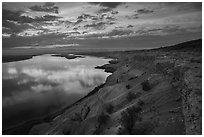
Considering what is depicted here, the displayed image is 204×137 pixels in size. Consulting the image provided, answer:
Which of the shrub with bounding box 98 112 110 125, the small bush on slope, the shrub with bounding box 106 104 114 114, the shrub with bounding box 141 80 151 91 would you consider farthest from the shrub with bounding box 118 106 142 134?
the shrub with bounding box 141 80 151 91

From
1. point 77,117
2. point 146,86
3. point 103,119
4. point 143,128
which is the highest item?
point 146,86

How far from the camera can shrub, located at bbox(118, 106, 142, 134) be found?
12997 mm

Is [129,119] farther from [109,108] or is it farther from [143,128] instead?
[109,108]

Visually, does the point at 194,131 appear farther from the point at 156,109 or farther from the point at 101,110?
the point at 101,110

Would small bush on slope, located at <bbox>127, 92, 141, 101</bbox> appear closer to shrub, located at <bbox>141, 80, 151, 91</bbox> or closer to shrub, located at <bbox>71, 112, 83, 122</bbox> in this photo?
shrub, located at <bbox>141, 80, 151, 91</bbox>

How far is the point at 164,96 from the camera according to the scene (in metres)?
15.4

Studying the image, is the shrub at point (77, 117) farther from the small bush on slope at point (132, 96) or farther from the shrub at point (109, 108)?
A: the small bush on slope at point (132, 96)

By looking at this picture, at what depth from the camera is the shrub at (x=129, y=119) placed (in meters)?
13.0

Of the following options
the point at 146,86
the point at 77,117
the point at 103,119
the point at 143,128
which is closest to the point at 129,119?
the point at 143,128

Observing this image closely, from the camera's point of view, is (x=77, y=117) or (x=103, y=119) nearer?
(x=103, y=119)

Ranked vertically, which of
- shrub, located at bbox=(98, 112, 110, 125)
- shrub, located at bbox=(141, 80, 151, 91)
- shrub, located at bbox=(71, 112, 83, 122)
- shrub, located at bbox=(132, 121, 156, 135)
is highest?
shrub, located at bbox=(141, 80, 151, 91)

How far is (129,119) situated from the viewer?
1374 cm

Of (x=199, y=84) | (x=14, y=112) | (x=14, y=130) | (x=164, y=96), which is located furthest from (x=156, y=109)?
(x=14, y=112)

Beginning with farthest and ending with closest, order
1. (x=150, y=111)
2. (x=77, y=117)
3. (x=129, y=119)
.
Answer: (x=77, y=117), (x=150, y=111), (x=129, y=119)
